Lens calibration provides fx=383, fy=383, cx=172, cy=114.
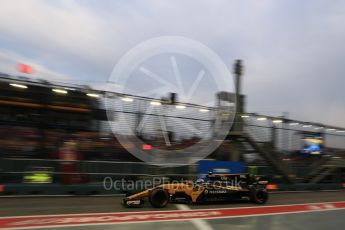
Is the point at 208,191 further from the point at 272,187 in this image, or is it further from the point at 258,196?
the point at 272,187

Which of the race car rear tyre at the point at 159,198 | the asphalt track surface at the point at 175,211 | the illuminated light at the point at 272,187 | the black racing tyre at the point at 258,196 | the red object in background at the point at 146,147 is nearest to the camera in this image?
the asphalt track surface at the point at 175,211

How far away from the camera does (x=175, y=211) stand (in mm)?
9742

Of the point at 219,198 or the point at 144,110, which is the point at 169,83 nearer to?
the point at 144,110

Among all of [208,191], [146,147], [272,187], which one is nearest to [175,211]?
[208,191]

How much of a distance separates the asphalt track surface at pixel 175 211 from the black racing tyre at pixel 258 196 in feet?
0.85

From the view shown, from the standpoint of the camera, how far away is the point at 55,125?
14594 mm

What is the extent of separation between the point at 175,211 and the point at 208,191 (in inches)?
65.3

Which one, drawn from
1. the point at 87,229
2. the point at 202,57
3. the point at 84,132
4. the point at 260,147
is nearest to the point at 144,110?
the point at 84,132

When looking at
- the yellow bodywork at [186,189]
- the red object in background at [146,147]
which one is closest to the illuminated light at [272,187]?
the red object in background at [146,147]

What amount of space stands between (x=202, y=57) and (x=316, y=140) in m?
10.7

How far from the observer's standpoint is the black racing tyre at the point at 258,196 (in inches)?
463

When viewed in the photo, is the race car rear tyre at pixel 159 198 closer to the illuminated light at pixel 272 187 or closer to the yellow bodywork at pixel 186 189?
the yellow bodywork at pixel 186 189

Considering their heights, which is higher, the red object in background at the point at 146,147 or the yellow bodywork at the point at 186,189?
the red object in background at the point at 146,147

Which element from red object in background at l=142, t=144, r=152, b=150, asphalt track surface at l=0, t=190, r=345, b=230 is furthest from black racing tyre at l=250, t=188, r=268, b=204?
red object in background at l=142, t=144, r=152, b=150
